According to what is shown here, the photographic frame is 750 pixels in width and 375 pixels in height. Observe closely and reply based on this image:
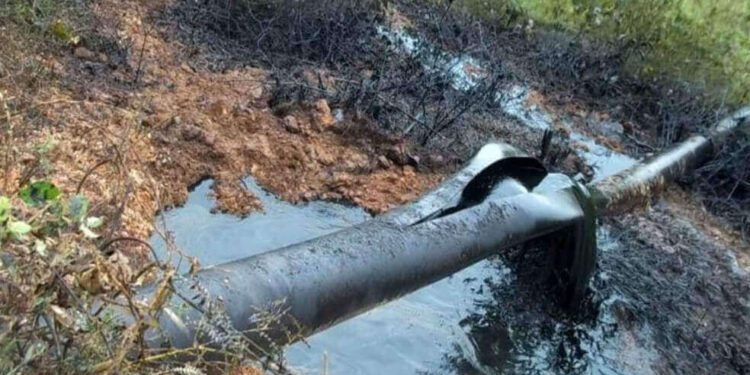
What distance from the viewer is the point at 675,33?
786 centimetres

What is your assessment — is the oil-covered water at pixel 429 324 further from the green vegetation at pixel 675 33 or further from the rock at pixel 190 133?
the green vegetation at pixel 675 33

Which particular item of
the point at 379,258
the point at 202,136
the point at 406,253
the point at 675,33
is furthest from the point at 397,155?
the point at 675,33

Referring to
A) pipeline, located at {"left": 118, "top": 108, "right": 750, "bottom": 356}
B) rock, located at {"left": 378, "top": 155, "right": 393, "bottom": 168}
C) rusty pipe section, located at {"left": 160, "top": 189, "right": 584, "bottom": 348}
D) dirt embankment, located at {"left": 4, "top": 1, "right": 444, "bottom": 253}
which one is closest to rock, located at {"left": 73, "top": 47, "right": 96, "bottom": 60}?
dirt embankment, located at {"left": 4, "top": 1, "right": 444, "bottom": 253}

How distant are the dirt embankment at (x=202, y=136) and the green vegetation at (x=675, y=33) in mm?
3588

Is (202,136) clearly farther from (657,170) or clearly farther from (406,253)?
(657,170)

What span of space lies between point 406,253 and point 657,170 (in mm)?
2994

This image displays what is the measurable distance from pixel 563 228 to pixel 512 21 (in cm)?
450

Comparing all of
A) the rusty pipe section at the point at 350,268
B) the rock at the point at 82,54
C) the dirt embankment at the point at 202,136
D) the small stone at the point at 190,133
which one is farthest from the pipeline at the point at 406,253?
the rock at the point at 82,54

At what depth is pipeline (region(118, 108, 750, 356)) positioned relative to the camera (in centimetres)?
243

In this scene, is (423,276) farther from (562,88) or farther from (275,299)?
(562,88)

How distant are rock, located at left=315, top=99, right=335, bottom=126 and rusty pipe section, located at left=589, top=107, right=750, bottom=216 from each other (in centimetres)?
160

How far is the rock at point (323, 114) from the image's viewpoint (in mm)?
4961

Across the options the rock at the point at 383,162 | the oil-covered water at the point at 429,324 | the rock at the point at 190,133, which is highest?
the rock at the point at 190,133

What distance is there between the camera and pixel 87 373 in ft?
5.47
